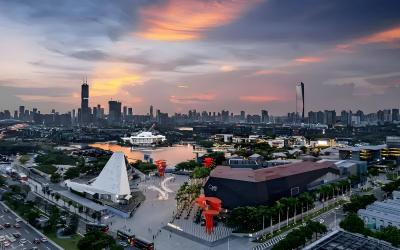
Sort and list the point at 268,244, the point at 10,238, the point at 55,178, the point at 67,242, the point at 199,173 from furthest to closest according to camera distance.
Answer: the point at 55,178, the point at 199,173, the point at 10,238, the point at 67,242, the point at 268,244

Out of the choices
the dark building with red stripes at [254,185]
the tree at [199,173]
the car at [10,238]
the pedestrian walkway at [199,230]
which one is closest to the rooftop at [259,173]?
the dark building with red stripes at [254,185]

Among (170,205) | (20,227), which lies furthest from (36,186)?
(170,205)

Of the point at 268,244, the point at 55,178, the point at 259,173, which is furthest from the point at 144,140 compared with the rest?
the point at 268,244

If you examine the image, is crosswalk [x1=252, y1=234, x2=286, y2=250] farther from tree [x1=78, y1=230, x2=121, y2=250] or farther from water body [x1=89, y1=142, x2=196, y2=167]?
water body [x1=89, y1=142, x2=196, y2=167]

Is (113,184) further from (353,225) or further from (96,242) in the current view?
(353,225)

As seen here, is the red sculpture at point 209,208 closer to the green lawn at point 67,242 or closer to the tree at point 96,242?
the tree at point 96,242
